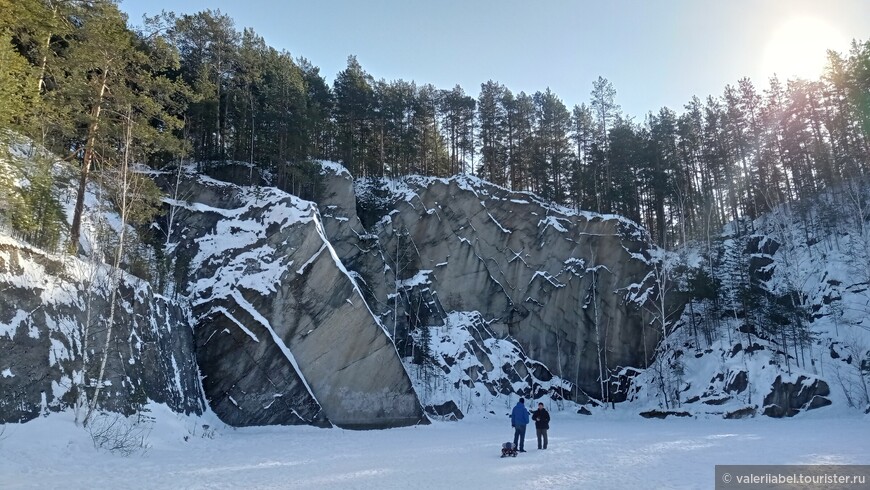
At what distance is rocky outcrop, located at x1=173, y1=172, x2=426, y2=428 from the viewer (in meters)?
22.0

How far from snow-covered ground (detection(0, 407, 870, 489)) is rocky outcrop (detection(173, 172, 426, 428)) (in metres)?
2.95

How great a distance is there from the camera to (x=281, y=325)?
23.7 metres

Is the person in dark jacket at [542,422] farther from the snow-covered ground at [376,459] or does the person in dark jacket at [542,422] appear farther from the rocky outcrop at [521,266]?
the rocky outcrop at [521,266]

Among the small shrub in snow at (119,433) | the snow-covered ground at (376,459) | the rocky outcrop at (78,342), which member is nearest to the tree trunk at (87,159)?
the rocky outcrop at (78,342)

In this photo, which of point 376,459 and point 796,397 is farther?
point 796,397

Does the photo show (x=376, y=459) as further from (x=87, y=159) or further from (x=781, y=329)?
(x=781, y=329)

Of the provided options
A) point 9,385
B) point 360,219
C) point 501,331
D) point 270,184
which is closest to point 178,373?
point 9,385

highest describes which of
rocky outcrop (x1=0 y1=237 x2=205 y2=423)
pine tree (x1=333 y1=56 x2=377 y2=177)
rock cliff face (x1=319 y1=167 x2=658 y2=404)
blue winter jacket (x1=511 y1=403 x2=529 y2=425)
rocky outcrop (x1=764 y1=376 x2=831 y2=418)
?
pine tree (x1=333 y1=56 x2=377 y2=177)

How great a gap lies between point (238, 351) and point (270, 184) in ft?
52.7

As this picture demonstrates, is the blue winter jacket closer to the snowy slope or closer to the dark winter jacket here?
the dark winter jacket

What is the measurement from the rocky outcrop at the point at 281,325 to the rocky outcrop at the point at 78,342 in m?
1.87

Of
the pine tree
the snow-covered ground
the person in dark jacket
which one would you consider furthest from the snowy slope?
the pine tree

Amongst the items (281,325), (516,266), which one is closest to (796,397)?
(516,266)

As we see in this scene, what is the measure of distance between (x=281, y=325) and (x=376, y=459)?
12006mm
